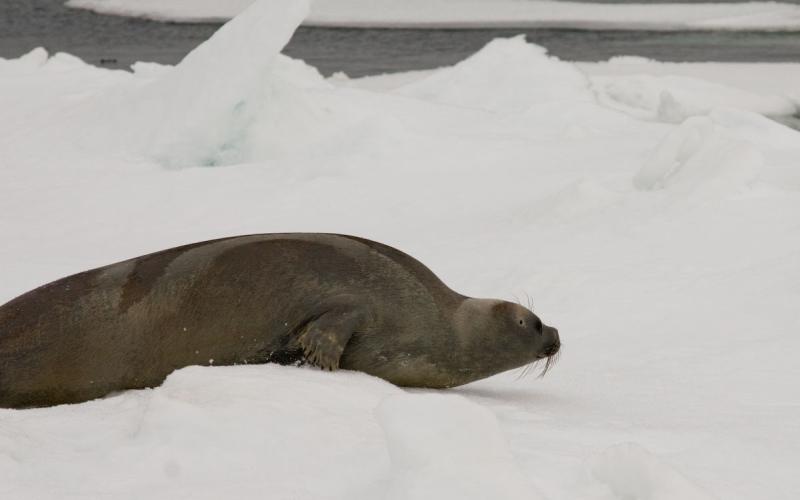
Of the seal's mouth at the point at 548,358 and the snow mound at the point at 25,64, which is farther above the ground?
the seal's mouth at the point at 548,358

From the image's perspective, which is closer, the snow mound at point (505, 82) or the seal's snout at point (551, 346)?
the seal's snout at point (551, 346)

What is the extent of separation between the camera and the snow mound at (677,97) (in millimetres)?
13703

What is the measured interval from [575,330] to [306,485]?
9.71 ft

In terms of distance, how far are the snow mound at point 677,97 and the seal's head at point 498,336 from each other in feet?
30.9

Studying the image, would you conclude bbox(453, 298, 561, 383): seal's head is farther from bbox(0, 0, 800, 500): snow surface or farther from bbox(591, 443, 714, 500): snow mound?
bbox(591, 443, 714, 500): snow mound

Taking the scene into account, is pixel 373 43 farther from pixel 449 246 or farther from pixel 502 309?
pixel 502 309

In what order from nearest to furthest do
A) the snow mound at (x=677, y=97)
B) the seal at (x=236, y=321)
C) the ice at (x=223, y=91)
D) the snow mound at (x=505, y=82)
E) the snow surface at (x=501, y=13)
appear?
the seal at (x=236, y=321) → the ice at (x=223, y=91) → the snow mound at (x=505, y=82) → the snow mound at (x=677, y=97) → the snow surface at (x=501, y=13)

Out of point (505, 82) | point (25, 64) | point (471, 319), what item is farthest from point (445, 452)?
point (25, 64)

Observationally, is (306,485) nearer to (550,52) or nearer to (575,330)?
(575,330)

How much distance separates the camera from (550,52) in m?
26.2

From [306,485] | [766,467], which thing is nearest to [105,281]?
[306,485]

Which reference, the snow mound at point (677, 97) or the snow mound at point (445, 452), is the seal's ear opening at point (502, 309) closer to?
the snow mound at point (445, 452)

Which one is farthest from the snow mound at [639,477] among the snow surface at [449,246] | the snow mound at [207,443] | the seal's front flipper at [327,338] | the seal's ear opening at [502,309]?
the seal's ear opening at [502,309]

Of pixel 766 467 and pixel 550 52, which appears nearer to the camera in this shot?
pixel 766 467
